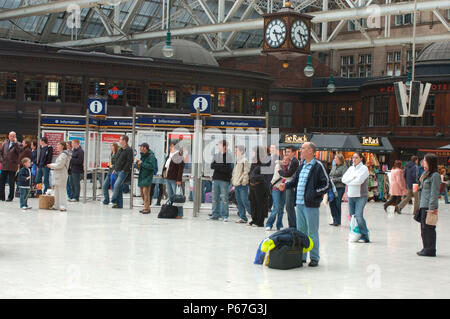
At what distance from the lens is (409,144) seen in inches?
1746

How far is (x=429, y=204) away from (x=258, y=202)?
5.07m

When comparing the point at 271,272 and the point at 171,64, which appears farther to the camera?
the point at 171,64

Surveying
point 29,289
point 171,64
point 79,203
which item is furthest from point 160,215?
point 171,64

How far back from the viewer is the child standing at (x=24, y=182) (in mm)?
19188

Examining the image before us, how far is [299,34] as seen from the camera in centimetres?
2161

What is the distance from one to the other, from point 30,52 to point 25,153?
55.9 ft

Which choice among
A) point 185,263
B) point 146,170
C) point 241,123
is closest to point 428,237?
point 185,263

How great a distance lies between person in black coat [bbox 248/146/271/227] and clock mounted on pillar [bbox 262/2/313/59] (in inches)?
203

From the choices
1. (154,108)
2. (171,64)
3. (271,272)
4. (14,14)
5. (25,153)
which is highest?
(14,14)

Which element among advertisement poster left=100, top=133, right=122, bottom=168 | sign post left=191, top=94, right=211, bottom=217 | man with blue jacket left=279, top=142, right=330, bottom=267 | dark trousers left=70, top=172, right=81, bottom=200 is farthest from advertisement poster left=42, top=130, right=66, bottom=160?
man with blue jacket left=279, top=142, right=330, bottom=267

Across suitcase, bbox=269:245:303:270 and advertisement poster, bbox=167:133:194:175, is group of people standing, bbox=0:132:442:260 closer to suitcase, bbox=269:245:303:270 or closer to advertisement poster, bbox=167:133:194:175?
advertisement poster, bbox=167:133:194:175

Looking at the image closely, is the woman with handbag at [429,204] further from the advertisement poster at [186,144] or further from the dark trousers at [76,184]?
the dark trousers at [76,184]

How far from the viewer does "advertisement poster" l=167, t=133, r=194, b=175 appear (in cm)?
2055
